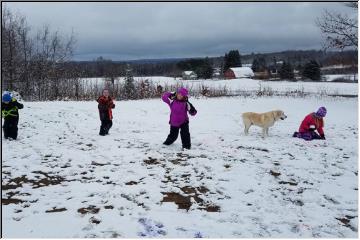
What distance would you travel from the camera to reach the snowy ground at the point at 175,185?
5.11 meters

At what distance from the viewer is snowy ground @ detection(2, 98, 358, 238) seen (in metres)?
5.11

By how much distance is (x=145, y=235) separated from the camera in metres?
4.82

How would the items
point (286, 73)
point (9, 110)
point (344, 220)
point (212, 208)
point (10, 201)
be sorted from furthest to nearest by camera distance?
point (286, 73), point (9, 110), point (10, 201), point (212, 208), point (344, 220)

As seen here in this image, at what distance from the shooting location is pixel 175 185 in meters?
6.77

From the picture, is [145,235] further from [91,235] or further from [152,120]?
[152,120]

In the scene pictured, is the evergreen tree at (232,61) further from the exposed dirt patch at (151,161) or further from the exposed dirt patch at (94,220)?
the exposed dirt patch at (94,220)

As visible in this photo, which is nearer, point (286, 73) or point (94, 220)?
point (94, 220)

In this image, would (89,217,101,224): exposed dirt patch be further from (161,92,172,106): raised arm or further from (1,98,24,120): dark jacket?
(1,98,24,120): dark jacket

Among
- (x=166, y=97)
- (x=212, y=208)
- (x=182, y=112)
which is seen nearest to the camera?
(x=212, y=208)

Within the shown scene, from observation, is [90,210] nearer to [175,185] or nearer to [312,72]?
[175,185]

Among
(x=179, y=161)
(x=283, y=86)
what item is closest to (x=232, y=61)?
(x=283, y=86)

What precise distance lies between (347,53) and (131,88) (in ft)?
54.1

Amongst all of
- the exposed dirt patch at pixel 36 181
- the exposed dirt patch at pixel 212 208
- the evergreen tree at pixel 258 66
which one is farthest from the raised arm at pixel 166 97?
the evergreen tree at pixel 258 66

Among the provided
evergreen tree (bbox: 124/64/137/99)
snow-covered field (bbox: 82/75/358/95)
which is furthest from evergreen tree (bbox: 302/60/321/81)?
evergreen tree (bbox: 124/64/137/99)
